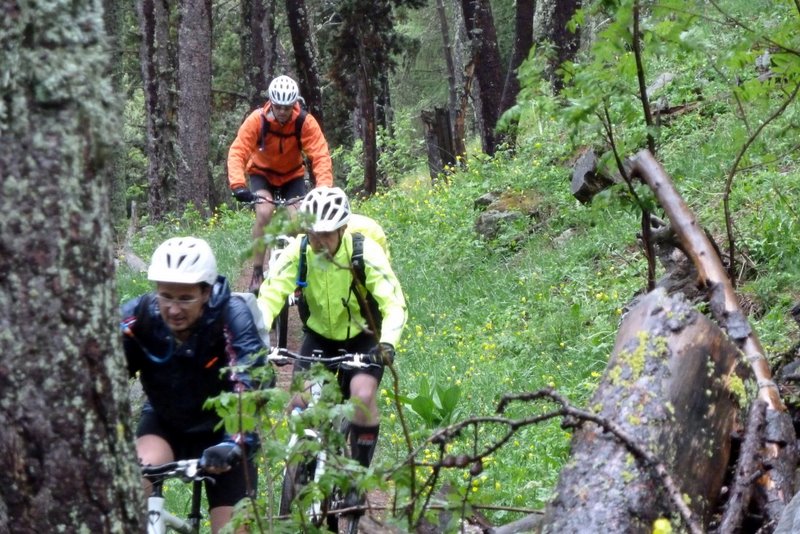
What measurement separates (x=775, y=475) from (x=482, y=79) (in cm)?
1429

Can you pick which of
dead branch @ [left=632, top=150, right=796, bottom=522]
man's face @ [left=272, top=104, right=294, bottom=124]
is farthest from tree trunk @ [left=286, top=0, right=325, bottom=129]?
dead branch @ [left=632, top=150, right=796, bottom=522]

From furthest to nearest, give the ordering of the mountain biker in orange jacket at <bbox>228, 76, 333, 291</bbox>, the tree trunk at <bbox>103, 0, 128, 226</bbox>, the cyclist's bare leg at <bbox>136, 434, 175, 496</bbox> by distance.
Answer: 1. the tree trunk at <bbox>103, 0, 128, 226</bbox>
2. the mountain biker in orange jacket at <bbox>228, 76, 333, 291</bbox>
3. the cyclist's bare leg at <bbox>136, 434, 175, 496</bbox>

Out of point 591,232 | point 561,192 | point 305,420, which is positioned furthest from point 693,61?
point 305,420

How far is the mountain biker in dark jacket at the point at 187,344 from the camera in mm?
4523

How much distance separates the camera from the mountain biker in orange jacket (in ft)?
33.1

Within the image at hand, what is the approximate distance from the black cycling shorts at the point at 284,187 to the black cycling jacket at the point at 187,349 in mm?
6106

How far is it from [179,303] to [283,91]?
548cm

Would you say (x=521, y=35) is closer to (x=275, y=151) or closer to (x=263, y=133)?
(x=275, y=151)

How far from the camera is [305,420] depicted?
364 cm

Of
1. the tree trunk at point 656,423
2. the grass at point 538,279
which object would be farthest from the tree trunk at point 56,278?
the tree trunk at point 656,423

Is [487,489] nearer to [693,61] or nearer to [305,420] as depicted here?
[305,420]

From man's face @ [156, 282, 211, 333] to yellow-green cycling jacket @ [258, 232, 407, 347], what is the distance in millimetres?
1072

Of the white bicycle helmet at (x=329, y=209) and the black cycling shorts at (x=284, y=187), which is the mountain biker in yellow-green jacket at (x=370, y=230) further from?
the black cycling shorts at (x=284, y=187)

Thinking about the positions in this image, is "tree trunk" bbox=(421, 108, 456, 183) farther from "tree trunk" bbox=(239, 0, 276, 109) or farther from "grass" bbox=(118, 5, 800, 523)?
"grass" bbox=(118, 5, 800, 523)
